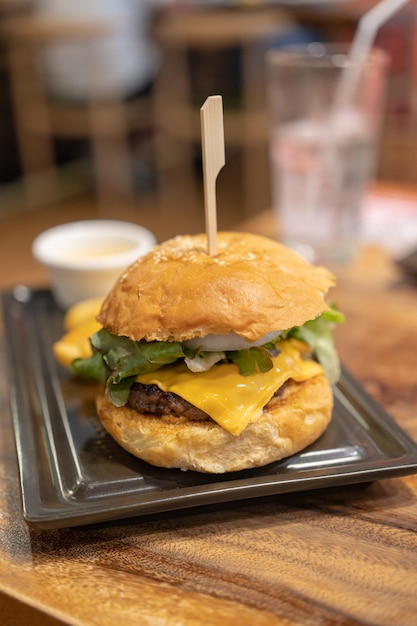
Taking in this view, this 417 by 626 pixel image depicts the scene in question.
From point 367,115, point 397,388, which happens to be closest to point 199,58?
point 367,115

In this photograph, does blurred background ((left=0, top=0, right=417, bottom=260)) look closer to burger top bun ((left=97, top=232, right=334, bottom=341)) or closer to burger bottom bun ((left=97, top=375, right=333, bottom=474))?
burger top bun ((left=97, top=232, right=334, bottom=341))

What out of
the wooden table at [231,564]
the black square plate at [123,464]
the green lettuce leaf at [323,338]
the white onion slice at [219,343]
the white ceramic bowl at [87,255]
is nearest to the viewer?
the wooden table at [231,564]

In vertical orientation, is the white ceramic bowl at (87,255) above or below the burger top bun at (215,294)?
below

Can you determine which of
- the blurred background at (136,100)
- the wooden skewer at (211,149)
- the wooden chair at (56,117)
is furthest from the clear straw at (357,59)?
the wooden chair at (56,117)

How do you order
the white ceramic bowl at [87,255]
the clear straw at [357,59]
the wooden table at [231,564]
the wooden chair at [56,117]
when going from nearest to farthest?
the wooden table at [231,564] < the white ceramic bowl at [87,255] < the clear straw at [357,59] < the wooden chair at [56,117]

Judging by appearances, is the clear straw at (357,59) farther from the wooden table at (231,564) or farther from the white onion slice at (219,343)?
the wooden table at (231,564)

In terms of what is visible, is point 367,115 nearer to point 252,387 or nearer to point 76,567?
point 252,387

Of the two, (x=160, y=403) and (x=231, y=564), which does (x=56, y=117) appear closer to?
(x=160, y=403)
